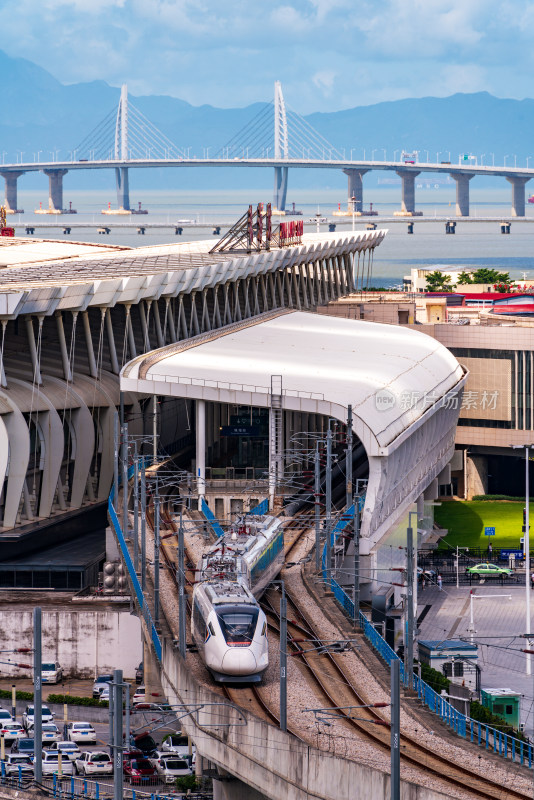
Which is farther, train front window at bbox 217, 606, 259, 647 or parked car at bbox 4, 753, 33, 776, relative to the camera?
parked car at bbox 4, 753, 33, 776

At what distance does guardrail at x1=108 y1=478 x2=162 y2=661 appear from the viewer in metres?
47.0

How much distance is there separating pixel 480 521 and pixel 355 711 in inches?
2200

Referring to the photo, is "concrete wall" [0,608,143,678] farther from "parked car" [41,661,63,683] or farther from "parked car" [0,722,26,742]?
"parked car" [0,722,26,742]

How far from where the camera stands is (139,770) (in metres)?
48.1

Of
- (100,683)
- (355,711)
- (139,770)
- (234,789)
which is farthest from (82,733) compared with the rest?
(355,711)

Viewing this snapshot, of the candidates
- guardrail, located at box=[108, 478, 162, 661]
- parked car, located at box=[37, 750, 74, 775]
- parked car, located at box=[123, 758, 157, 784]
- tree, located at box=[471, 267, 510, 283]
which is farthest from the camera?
tree, located at box=[471, 267, 510, 283]

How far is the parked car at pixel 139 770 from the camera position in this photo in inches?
1875

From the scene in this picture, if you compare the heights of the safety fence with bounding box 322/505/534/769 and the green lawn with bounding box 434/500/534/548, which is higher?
the safety fence with bounding box 322/505/534/769

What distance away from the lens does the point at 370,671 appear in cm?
4400

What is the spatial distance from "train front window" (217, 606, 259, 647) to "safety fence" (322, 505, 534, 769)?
437 centimetres

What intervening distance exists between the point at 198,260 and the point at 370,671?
57668mm

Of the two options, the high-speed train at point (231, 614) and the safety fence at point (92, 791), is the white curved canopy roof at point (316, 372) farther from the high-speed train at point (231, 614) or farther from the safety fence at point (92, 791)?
the safety fence at point (92, 791)

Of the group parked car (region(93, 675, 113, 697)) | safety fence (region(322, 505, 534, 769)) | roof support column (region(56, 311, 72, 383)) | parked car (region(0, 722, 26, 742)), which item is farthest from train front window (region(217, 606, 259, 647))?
roof support column (region(56, 311, 72, 383))

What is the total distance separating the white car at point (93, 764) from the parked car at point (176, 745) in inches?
80.8
